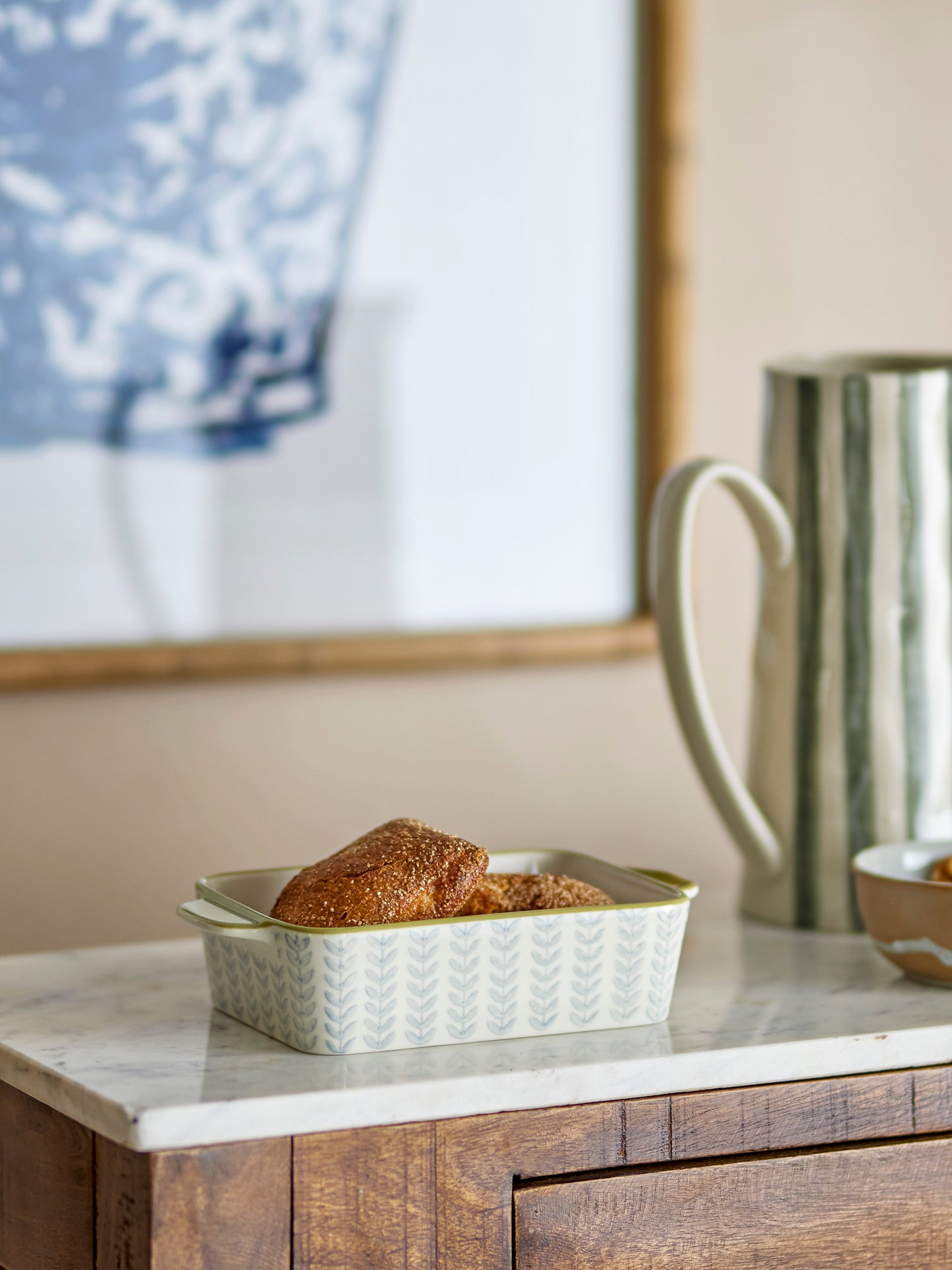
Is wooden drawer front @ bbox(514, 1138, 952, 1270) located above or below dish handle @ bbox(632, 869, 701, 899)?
below

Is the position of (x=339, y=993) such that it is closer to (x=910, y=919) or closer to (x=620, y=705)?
(x=910, y=919)

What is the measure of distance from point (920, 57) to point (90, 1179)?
1.01 meters

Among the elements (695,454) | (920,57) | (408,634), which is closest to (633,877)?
(408,634)

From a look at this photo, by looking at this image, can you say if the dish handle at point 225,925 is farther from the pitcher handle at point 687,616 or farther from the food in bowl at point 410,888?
the pitcher handle at point 687,616

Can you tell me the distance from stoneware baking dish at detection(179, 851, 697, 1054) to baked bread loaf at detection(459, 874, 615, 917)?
0.06 ft

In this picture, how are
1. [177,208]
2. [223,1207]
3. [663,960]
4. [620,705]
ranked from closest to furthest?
[223,1207] → [663,960] → [177,208] → [620,705]

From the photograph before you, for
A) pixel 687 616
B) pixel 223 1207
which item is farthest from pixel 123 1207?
pixel 687 616

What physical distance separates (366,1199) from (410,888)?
12cm

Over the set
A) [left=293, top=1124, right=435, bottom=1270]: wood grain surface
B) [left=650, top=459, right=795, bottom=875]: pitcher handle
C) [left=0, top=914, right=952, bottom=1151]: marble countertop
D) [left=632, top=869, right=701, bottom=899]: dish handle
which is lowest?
[left=293, top=1124, right=435, bottom=1270]: wood grain surface

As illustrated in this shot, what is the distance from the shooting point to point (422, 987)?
2.01 ft

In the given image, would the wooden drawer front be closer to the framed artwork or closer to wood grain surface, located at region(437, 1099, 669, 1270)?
wood grain surface, located at region(437, 1099, 669, 1270)

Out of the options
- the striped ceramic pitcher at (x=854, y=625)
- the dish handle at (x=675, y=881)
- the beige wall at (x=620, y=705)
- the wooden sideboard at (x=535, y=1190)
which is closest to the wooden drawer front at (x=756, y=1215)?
the wooden sideboard at (x=535, y=1190)

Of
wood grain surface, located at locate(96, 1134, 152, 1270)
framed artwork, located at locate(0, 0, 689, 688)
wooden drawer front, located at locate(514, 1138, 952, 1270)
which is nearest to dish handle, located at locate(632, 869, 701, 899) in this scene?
wooden drawer front, located at locate(514, 1138, 952, 1270)

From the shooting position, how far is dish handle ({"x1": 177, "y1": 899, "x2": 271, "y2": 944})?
61cm
